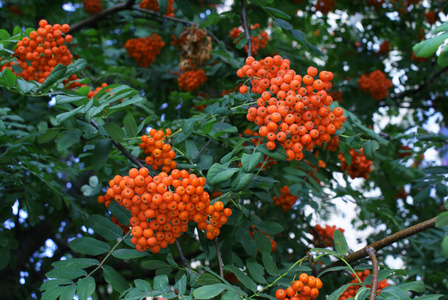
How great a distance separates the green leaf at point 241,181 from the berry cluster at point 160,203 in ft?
0.42

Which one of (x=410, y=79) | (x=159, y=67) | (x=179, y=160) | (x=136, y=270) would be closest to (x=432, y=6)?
(x=410, y=79)

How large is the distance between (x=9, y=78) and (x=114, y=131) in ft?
1.71

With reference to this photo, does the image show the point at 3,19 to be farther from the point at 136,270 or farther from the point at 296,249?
the point at 296,249

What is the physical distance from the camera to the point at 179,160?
221 centimetres

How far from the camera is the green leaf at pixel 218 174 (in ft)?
5.21

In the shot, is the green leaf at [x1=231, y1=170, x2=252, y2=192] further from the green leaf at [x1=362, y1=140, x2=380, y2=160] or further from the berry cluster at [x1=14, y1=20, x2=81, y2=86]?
the berry cluster at [x1=14, y1=20, x2=81, y2=86]

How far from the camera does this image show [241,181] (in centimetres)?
159

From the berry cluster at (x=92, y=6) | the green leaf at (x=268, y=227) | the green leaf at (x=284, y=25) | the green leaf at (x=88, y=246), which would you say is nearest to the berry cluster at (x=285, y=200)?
the green leaf at (x=268, y=227)

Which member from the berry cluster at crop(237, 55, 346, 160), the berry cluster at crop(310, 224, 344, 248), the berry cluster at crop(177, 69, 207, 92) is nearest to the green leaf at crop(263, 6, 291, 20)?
the berry cluster at crop(237, 55, 346, 160)

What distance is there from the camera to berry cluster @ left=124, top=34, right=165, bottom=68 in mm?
3768

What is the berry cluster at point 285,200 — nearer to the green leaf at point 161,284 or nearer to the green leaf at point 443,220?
the green leaf at point 161,284

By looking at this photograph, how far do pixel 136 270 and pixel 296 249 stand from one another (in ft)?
4.68

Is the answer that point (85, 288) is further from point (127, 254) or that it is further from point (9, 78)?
point (9, 78)

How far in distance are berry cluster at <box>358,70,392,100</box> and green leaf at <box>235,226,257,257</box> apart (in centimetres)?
288
